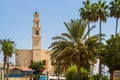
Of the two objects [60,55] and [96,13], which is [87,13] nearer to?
[96,13]

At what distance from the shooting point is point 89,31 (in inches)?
2005

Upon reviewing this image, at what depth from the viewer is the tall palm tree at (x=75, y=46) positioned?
4797cm

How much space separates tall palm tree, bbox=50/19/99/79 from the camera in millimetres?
47969

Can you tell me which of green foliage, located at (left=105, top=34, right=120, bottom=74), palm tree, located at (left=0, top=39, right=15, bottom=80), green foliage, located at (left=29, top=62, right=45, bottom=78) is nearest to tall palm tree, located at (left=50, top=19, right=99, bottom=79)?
green foliage, located at (left=105, top=34, right=120, bottom=74)

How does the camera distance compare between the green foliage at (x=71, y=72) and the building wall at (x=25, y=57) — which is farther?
the building wall at (x=25, y=57)

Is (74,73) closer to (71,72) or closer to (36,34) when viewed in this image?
(71,72)

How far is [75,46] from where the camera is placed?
48.4 m

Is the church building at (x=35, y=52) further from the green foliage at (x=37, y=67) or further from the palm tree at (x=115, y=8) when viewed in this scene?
the palm tree at (x=115, y=8)

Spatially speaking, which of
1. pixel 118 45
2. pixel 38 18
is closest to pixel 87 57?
pixel 118 45

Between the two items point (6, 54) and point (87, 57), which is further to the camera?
point (6, 54)

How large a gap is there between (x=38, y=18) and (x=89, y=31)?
74.2 metres

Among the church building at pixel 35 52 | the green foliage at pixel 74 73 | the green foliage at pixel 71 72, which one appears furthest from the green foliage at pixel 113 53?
the church building at pixel 35 52

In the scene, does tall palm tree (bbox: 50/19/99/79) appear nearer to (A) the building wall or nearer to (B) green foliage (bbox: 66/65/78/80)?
(B) green foliage (bbox: 66/65/78/80)

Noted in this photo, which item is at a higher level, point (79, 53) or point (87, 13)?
point (87, 13)
